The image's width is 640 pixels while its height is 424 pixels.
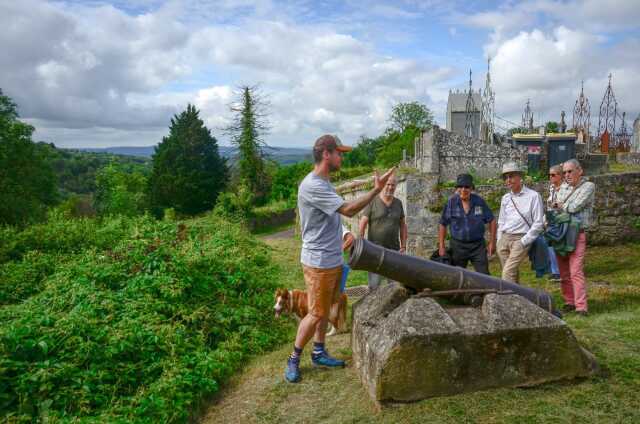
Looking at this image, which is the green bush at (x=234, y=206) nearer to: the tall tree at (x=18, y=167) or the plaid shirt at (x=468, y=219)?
the tall tree at (x=18, y=167)

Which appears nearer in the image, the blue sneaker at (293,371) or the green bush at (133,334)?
the green bush at (133,334)

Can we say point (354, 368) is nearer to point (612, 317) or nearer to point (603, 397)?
point (603, 397)

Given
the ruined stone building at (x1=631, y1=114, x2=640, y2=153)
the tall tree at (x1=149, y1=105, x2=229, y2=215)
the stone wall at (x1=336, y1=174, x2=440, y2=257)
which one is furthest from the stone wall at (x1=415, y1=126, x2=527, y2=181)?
the tall tree at (x1=149, y1=105, x2=229, y2=215)

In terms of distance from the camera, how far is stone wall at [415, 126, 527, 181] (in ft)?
33.4

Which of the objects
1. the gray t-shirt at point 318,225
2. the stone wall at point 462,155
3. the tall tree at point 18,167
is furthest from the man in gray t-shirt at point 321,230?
the tall tree at point 18,167

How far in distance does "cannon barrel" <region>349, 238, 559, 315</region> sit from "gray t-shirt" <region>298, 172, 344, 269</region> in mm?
232

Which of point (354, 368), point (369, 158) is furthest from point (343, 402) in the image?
point (369, 158)

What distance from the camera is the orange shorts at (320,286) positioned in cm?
426

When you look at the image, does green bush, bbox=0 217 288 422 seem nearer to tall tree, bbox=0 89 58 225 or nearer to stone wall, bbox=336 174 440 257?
stone wall, bbox=336 174 440 257

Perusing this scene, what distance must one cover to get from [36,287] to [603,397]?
7298 millimetres

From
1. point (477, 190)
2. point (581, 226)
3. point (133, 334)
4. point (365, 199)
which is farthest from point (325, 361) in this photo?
point (477, 190)

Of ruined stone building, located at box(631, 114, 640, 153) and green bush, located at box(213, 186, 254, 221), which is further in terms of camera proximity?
green bush, located at box(213, 186, 254, 221)

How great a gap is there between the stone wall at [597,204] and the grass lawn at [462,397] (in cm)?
393

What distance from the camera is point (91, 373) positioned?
4.41 m
